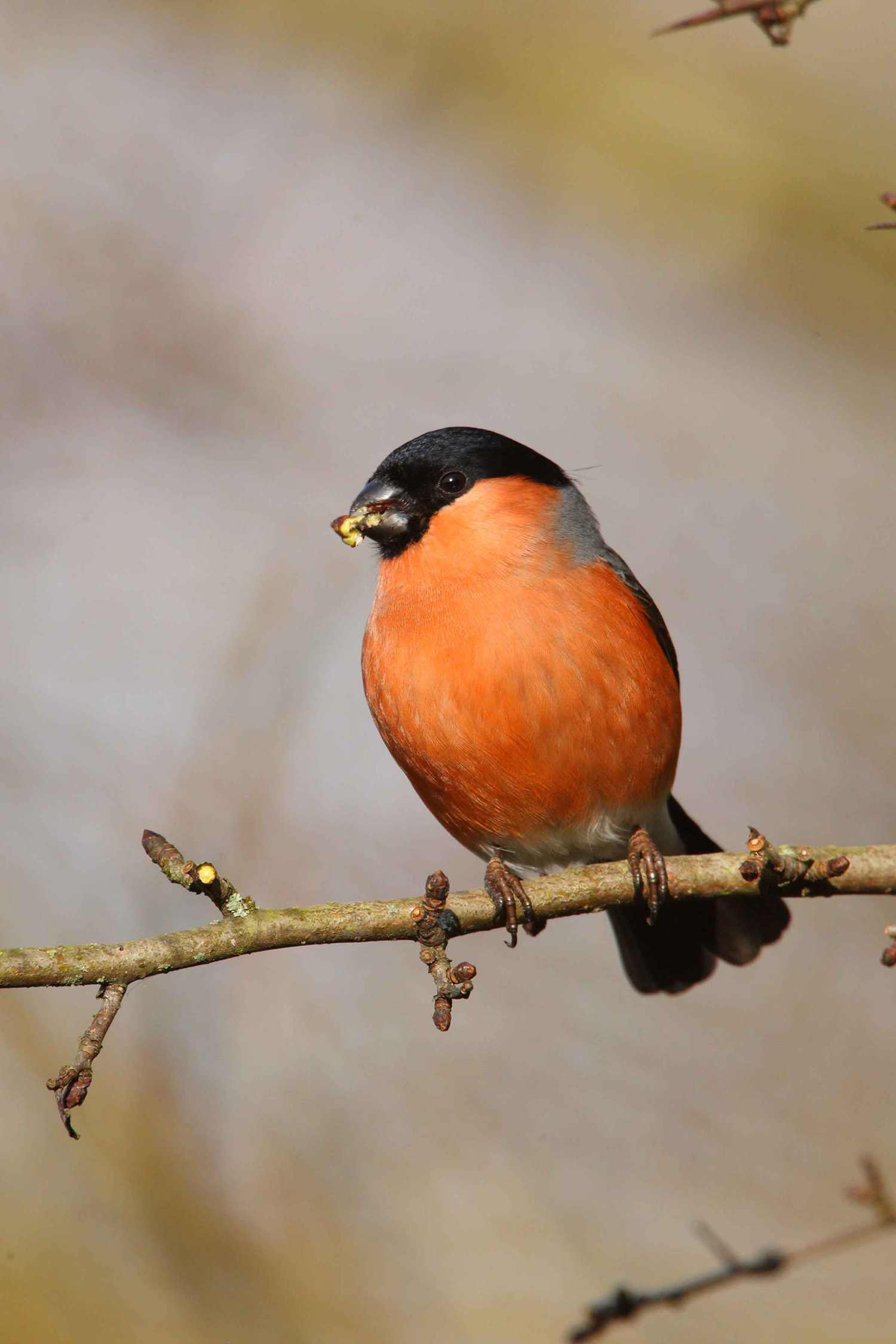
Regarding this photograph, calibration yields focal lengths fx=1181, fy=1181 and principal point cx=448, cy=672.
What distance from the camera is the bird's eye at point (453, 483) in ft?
14.6

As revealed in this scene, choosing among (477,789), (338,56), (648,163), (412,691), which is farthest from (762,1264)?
(338,56)

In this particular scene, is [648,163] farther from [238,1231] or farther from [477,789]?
[238,1231]

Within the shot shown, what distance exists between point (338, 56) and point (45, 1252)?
23.5ft

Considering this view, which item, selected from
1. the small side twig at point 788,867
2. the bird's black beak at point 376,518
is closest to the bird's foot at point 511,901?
the small side twig at point 788,867

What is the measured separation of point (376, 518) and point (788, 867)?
1.93 metres

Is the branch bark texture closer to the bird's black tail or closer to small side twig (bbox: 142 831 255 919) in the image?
small side twig (bbox: 142 831 255 919)

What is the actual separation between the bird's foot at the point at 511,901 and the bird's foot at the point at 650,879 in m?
0.34

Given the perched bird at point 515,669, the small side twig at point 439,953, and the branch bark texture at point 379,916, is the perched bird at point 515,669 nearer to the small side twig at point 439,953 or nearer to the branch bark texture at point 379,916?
the branch bark texture at point 379,916

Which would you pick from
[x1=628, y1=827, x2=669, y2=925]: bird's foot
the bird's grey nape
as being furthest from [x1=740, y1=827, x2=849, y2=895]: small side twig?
the bird's grey nape

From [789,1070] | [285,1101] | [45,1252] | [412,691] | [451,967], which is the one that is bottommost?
[45,1252]

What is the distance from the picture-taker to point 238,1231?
536 cm

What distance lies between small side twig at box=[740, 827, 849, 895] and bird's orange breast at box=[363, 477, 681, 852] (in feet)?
2.58

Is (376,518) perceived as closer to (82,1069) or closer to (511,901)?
(511,901)

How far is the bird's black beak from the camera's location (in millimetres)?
4383
